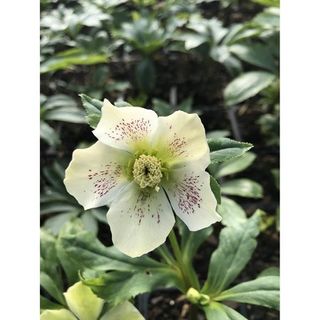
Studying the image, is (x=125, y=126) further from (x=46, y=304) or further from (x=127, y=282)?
(x=46, y=304)

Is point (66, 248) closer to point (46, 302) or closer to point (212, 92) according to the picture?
point (46, 302)

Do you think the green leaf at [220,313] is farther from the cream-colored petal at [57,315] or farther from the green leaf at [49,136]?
the green leaf at [49,136]

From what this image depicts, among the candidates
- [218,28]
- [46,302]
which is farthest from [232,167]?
[46,302]

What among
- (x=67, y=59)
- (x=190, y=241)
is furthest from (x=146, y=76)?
(x=190, y=241)

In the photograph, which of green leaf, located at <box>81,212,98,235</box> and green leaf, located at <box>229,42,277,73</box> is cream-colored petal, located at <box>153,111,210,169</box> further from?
green leaf, located at <box>229,42,277,73</box>

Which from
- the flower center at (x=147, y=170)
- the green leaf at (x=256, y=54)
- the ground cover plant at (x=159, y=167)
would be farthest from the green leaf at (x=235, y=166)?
the flower center at (x=147, y=170)

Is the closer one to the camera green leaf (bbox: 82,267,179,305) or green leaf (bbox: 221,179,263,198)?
green leaf (bbox: 82,267,179,305)

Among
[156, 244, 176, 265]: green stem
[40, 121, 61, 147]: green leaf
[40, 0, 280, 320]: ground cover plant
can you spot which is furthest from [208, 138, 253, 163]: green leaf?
[40, 121, 61, 147]: green leaf
